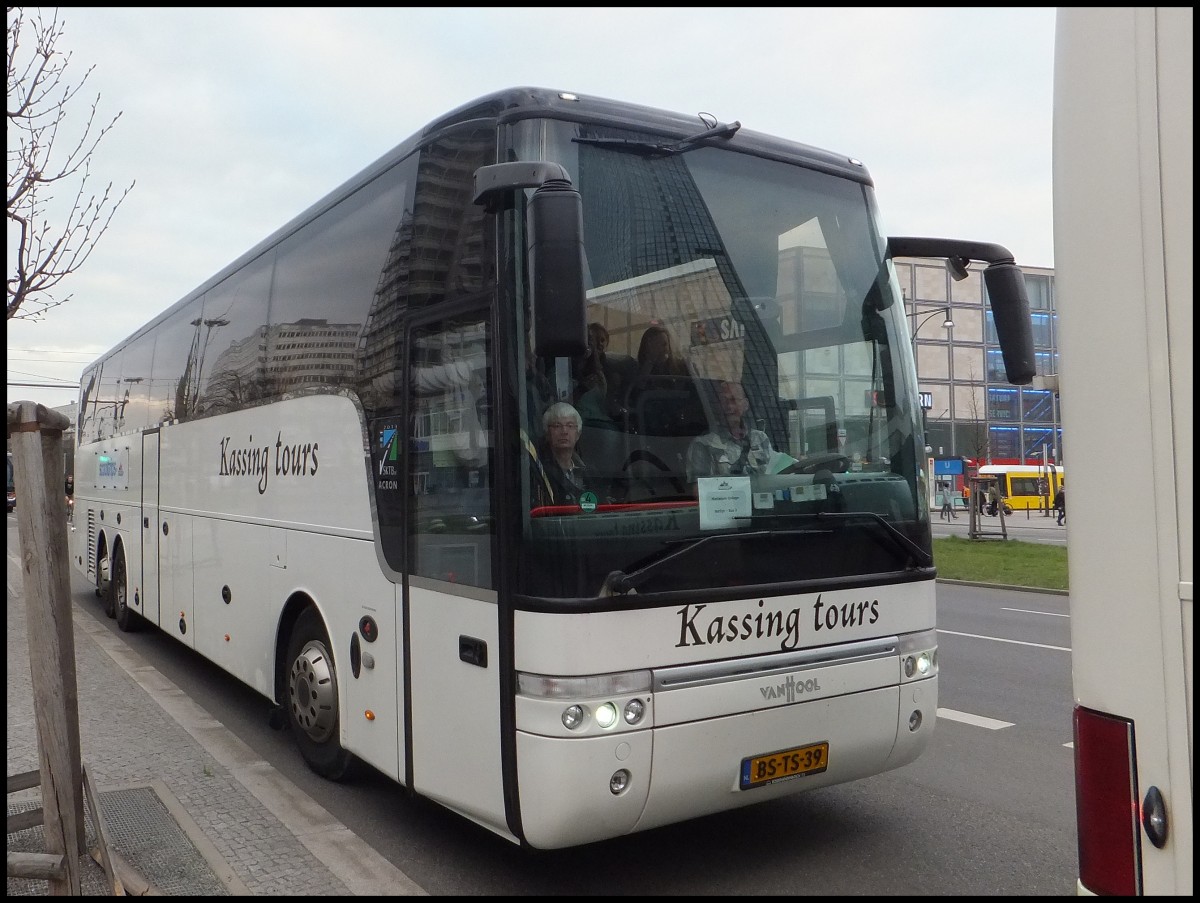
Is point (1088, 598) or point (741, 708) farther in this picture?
point (741, 708)

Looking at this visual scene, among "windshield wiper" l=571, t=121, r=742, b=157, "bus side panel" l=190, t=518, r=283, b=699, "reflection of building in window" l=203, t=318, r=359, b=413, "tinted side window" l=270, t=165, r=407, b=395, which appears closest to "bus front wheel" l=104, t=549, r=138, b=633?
"bus side panel" l=190, t=518, r=283, b=699

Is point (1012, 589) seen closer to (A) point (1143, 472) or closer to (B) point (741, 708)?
(B) point (741, 708)

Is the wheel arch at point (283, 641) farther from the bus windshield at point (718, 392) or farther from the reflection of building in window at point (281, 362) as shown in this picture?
the bus windshield at point (718, 392)

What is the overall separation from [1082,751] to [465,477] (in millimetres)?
2707

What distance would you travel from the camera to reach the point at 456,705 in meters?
4.35

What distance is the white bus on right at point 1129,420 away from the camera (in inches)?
80.0

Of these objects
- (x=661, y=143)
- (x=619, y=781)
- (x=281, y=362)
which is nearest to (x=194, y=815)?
(x=619, y=781)

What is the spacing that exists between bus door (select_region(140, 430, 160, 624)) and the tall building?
44.3 metres

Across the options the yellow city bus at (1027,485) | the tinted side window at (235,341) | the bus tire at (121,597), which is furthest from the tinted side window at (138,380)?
the yellow city bus at (1027,485)

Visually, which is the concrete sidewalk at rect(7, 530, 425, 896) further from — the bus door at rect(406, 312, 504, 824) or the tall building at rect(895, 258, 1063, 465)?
the tall building at rect(895, 258, 1063, 465)

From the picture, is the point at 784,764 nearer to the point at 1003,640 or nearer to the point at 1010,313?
the point at 1010,313

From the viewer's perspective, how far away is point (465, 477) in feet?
14.3

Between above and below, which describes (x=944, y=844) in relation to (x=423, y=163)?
below

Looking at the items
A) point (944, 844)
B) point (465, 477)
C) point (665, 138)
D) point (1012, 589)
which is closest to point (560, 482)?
point (465, 477)
